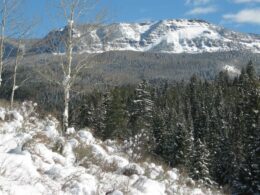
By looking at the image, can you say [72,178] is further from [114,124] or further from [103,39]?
[114,124]

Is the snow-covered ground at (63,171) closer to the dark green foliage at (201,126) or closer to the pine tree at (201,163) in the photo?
the dark green foliage at (201,126)

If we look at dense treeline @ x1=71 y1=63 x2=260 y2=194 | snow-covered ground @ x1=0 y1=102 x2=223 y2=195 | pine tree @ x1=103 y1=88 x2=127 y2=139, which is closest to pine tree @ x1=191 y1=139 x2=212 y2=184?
dense treeline @ x1=71 y1=63 x2=260 y2=194

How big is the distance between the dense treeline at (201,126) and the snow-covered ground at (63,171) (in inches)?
696

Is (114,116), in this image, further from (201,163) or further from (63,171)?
(63,171)

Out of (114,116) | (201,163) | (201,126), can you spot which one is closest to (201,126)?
(201,126)

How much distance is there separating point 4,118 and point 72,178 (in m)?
4.79

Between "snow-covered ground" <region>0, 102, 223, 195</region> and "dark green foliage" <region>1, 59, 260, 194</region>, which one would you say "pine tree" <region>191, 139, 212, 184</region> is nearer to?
"dark green foliage" <region>1, 59, 260, 194</region>

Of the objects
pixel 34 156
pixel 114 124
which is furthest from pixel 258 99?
pixel 34 156

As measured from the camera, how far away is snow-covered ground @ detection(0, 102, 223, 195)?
14.6 feet

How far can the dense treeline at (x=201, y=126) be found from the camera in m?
39.5

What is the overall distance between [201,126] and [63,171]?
7127 cm

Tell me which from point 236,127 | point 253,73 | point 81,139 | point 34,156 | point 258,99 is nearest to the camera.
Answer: point 34,156

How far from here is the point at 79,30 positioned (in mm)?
18719

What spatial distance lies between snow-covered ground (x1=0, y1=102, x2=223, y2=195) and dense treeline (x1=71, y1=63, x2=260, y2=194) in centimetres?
1768
